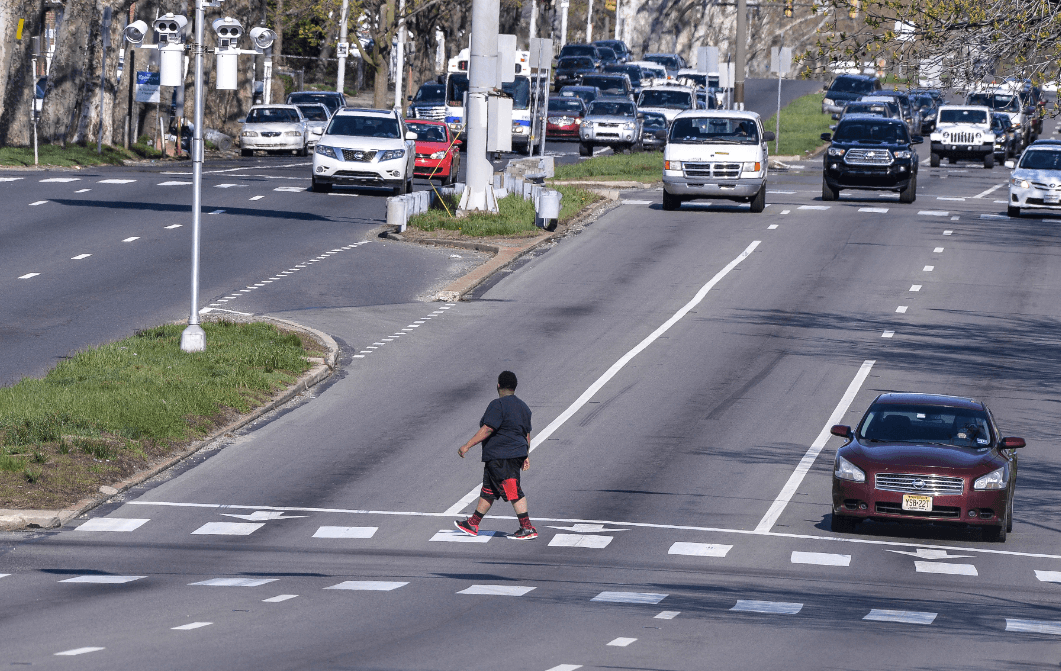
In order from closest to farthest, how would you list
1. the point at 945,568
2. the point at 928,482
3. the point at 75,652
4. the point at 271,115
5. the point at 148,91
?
1. the point at 75,652
2. the point at 945,568
3. the point at 928,482
4. the point at 148,91
5. the point at 271,115

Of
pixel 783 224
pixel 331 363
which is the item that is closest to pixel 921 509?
pixel 331 363

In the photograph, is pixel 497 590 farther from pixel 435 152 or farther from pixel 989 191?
pixel 989 191

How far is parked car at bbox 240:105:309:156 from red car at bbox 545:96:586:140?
10088 millimetres

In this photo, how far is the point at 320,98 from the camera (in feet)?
230

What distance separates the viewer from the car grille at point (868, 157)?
4222cm

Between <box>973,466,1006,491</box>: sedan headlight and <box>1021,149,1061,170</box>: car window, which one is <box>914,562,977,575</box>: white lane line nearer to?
<box>973,466,1006,491</box>: sedan headlight

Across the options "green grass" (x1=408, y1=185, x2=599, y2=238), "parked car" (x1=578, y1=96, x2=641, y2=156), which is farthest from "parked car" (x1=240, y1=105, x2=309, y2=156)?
"green grass" (x1=408, y1=185, x2=599, y2=238)

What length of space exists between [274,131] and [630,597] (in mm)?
49370

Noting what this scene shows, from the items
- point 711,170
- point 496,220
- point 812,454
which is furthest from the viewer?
point 711,170

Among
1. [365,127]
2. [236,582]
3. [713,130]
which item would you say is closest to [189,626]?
[236,582]

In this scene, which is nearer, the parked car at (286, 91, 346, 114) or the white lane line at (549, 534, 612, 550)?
the white lane line at (549, 534, 612, 550)

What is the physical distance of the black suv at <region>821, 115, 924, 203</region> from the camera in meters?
42.3

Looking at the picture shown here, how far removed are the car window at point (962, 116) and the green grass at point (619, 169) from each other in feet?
35.5

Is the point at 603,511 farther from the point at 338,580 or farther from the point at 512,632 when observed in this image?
the point at 512,632
